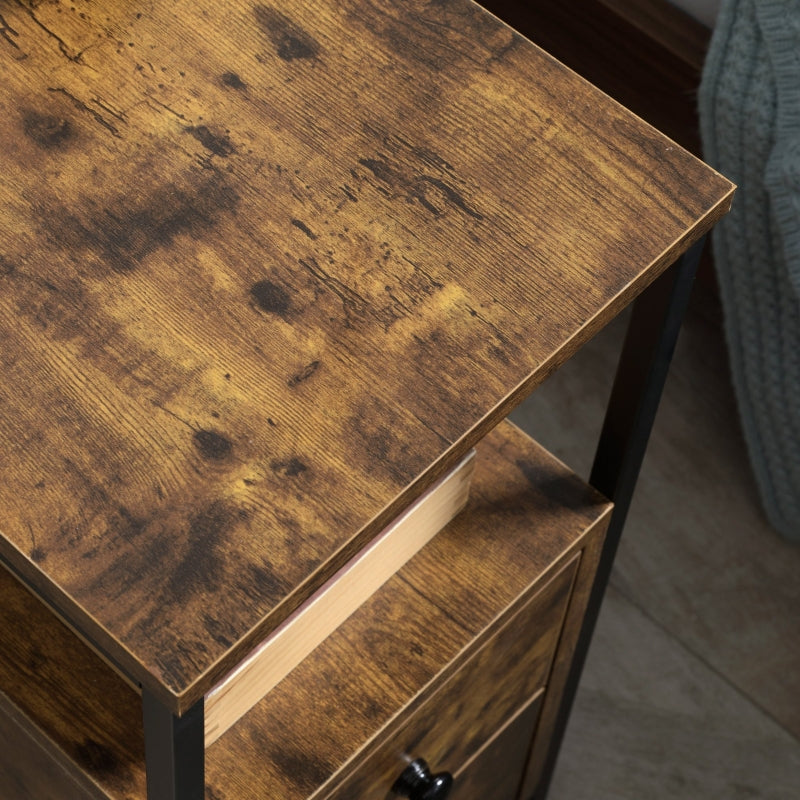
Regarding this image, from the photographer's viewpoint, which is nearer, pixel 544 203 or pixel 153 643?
pixel 153 643

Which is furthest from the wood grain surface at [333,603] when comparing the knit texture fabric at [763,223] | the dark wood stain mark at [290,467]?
the knit texture fabric at [763,223]

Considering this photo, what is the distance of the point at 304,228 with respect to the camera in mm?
611

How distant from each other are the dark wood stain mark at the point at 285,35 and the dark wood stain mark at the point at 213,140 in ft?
0.20

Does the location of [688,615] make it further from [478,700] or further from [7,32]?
[7,32]

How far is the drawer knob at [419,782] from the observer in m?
0.76

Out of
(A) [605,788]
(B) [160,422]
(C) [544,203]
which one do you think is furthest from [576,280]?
(A) [605,788]

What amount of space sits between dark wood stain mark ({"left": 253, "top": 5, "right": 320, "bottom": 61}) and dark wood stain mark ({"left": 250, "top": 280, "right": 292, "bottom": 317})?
0.14 meters

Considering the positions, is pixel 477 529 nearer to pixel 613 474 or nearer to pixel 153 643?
pixel 613 474

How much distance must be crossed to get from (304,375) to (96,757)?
0.23m

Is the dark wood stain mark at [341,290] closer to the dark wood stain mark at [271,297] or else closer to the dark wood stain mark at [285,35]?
the dark wood stain mark at [271,297]

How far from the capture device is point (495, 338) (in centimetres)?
59

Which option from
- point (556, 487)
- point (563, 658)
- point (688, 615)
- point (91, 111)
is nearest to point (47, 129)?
point (91, 111)

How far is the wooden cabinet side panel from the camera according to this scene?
31.9 inches

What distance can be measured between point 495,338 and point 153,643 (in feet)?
0.65
